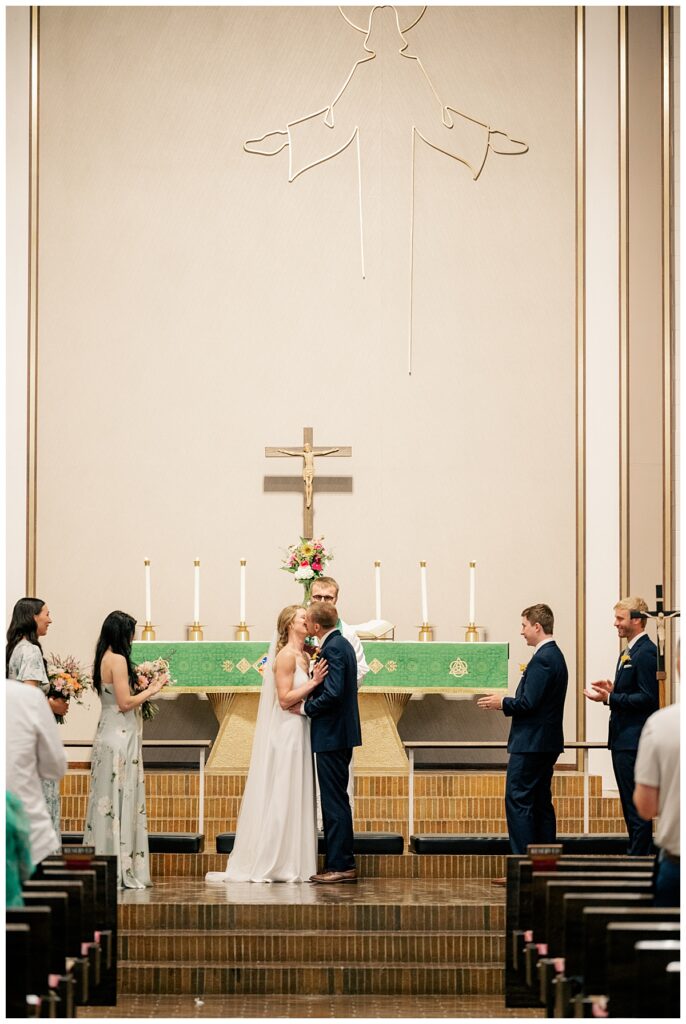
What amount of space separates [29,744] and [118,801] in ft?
9.07

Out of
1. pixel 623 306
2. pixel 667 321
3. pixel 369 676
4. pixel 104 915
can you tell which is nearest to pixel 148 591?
pixel 369 676

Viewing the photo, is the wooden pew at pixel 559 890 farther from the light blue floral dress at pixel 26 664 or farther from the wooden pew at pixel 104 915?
the light blue floral dress at pixel 26 664

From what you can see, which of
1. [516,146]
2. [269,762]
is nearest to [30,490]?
[269,762]

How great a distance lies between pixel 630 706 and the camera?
23.4ft

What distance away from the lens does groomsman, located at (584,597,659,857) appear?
7.07 metres

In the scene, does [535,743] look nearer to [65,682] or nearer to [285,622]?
[285,622]

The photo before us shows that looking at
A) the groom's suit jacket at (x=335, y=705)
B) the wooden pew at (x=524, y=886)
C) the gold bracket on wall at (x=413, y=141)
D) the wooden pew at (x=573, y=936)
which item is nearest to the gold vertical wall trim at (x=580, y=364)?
the gold bracket on wall at (x=413, y=141)

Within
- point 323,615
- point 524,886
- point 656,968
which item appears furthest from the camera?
point 323,615

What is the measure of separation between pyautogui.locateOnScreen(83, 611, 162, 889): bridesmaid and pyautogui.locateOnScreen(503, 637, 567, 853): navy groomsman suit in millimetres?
1920

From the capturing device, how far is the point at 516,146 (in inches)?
400

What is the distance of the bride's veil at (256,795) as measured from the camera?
7.33m

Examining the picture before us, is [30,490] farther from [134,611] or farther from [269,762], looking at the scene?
[269,762]

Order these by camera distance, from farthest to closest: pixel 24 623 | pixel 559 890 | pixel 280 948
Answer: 1. pixel 24 623
2. pixel 280 948
3. pixel 559 890

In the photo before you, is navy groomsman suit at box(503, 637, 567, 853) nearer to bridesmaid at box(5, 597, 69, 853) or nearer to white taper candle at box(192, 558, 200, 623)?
bridesmaid at box(5, 597, 69, 853)
